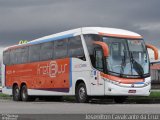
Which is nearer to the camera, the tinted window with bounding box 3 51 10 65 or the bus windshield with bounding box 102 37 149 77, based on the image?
the bus windshield with bounding box 102 37 149 77

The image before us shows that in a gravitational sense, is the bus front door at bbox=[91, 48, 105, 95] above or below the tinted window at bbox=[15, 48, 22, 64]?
below

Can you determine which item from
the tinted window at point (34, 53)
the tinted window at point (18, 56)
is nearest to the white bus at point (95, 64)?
the tinted window at point (34, 53)

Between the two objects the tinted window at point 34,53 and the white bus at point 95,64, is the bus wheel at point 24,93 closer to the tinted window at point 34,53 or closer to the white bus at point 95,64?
the tinted window at point 34,53

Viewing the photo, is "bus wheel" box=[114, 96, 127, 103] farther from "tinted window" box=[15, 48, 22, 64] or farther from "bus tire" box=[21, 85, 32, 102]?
"tinted window" box=[15, 48, 22, 64]

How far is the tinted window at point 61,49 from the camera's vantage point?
26.1 m

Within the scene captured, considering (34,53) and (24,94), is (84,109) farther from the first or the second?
(24,94)

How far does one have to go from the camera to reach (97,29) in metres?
24.0

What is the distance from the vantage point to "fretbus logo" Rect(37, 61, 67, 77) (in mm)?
26562

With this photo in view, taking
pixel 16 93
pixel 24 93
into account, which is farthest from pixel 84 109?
pixel 16 93

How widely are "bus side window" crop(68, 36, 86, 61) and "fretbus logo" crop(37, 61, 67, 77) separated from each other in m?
1.20

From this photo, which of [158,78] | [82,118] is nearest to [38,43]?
[82,118]

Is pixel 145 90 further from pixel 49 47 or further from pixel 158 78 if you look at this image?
pixel 158 78

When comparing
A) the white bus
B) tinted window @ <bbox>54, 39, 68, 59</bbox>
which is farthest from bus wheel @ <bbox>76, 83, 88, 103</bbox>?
tinted window @ <bbox>54, 39, 68, 59</bbox>

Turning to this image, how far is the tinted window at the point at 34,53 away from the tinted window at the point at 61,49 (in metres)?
2.48
